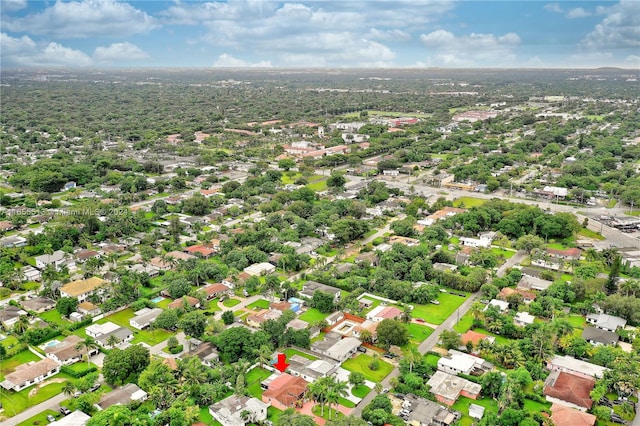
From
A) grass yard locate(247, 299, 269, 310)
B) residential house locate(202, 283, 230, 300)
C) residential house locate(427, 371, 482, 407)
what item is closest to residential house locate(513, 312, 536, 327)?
residential house locate(427, 371, 482, 407)

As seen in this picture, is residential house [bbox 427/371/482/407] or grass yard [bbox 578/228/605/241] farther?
grass yard [bbox 578/228/605/241]

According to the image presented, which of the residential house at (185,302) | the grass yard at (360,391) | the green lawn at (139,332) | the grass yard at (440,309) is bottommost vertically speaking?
the grass yard at (360,391)

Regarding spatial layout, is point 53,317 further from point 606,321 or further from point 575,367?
point 606,321

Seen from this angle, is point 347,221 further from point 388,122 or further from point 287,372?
point 388,122

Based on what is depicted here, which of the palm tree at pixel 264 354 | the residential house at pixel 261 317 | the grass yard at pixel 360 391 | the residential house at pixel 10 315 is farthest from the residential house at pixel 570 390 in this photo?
the residential house at pixel 10 315

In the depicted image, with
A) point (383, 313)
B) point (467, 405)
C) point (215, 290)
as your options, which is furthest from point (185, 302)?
point (467, 405)

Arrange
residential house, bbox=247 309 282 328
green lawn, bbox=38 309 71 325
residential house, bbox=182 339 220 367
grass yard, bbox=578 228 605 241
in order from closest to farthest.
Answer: residential house, bbox=182 339 220 367 < residential house, bbox=247 309 282 328 < green lawn, bbox=38 309 71 325 < grass yard, bbox=578 228 605 241

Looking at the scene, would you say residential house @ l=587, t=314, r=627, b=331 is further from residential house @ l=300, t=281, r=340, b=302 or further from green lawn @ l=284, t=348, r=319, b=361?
green lawn @ l=284, t=348, r=319, b=361

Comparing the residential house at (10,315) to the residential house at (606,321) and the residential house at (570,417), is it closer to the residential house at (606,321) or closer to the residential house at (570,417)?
the residential house at (570,417)
